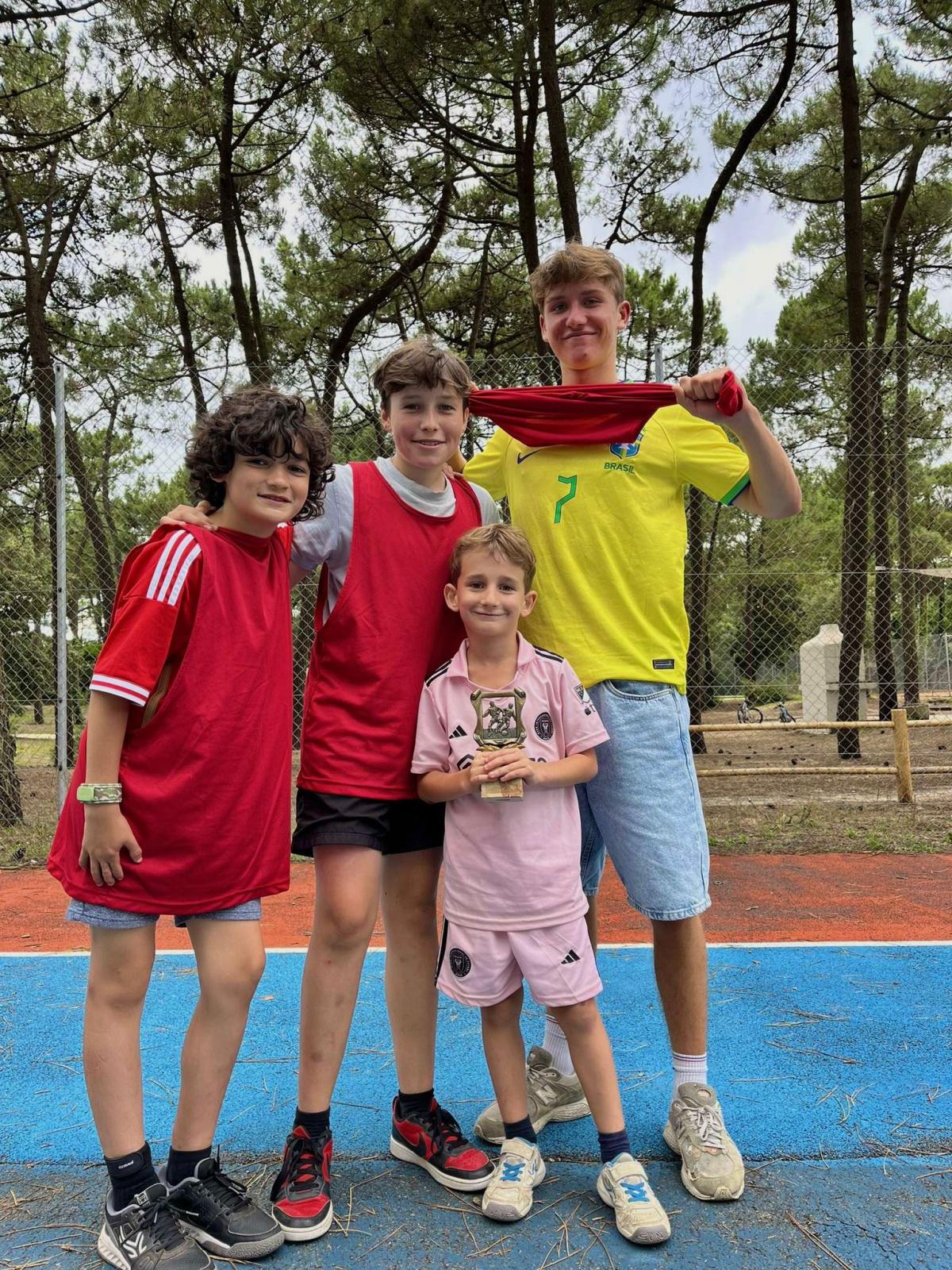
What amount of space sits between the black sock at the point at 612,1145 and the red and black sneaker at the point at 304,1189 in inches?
23.4

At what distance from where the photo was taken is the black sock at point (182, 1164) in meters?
1.86

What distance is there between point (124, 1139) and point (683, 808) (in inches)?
54.4

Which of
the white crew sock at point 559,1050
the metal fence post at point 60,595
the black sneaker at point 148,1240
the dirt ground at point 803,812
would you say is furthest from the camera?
the dirt ground at point 803,812

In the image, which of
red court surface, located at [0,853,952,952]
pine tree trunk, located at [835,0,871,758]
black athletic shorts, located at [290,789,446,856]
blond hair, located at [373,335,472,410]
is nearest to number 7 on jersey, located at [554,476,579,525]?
blond hair, located at [373,335,472,410]

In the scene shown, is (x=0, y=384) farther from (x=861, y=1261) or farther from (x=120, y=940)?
(x=861, y=1261)

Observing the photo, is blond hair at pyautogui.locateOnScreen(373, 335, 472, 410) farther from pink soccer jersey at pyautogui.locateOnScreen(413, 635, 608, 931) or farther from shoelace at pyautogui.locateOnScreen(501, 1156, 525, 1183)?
shoelace at pyautogui.locateOnScreen(501, 1156, 525, 1183)

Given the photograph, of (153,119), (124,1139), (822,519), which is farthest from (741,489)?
(822,519)

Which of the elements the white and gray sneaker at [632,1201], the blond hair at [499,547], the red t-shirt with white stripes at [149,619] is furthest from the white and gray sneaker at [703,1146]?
the red t-shirt with white stripes at [149,619]

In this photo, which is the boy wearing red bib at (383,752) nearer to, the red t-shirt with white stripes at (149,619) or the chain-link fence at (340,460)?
the red t-shirt with white stripes at (149,619)

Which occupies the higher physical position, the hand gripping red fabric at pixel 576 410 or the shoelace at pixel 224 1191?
the hand gripping red fabric at pixel 576 410

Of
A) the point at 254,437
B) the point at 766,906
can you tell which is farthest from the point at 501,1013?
the point at 766,906

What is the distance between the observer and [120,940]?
1804mm

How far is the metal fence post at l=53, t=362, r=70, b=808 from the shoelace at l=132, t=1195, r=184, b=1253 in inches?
159

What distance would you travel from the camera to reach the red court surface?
409 cm
